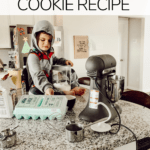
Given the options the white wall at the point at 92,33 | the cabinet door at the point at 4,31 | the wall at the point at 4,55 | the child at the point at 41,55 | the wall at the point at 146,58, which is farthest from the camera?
the wall at the point at 146,58

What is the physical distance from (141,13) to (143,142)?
4.06 m

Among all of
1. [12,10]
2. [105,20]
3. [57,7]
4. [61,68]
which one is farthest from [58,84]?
[105,20]

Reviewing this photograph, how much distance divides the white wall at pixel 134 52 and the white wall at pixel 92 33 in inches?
28.1

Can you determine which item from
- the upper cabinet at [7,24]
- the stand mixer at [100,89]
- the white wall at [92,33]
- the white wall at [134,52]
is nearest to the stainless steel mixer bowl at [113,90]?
the stand mixer at [100,89]

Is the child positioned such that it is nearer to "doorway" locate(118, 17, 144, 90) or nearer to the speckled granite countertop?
the speckled granite countertop

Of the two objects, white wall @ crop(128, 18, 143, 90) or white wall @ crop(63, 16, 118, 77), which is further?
white wall @ crop(128, 18, 143, 90)

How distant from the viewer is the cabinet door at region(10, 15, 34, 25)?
9.52 ft

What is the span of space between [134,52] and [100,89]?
3.95 m

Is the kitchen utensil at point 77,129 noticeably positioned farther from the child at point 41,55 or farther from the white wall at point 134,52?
the white wall at point 134,52

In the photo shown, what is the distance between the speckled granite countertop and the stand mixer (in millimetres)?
98

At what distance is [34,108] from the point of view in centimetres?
97

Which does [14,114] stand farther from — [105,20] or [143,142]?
[105,20]

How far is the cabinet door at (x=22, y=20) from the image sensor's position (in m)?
2.90

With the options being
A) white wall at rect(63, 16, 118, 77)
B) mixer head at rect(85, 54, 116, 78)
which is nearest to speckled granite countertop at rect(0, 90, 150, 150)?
mixer head at rect(85, 54, 116, 78)
